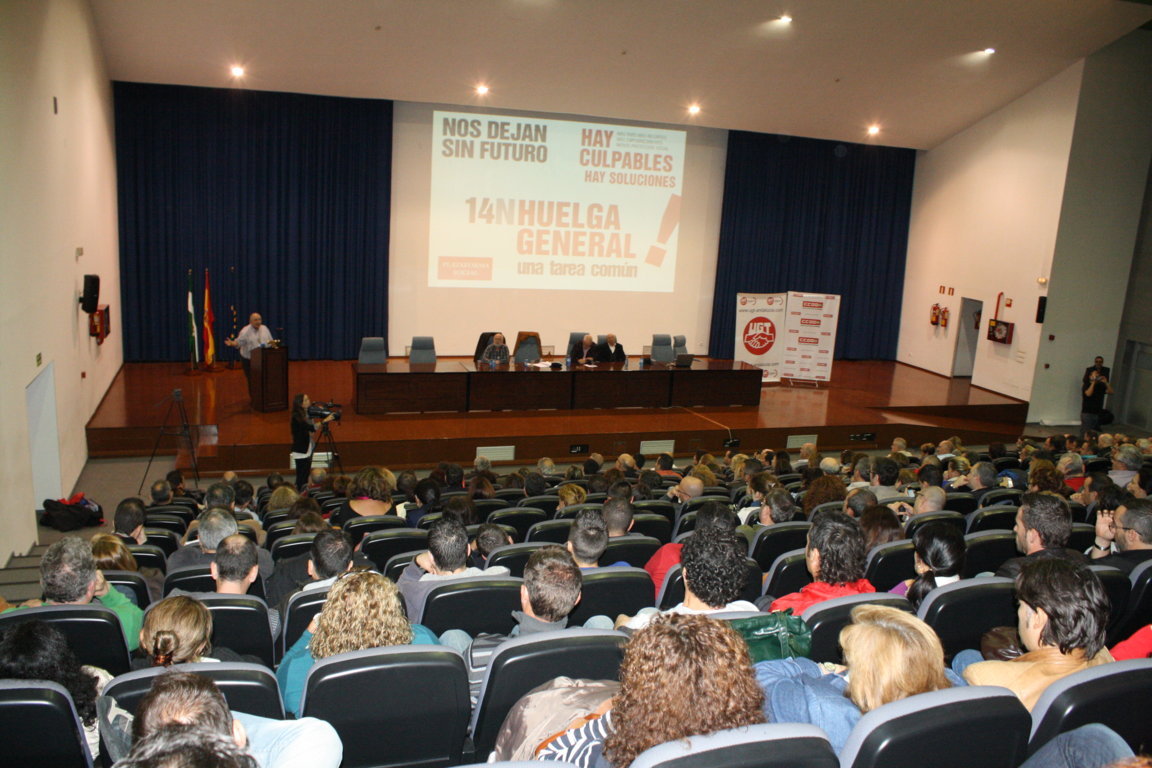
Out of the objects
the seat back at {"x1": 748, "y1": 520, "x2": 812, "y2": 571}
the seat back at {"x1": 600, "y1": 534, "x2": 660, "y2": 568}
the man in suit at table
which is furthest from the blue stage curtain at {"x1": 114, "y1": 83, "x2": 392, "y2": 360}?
the seat back at {"x1": 748, "y1": 520, "x2": 812, "y2": 571}

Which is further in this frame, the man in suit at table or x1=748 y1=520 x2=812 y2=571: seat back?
the man in suit at table

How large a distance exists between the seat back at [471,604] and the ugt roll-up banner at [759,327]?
33.4ft

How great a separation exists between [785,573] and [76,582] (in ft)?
9.44

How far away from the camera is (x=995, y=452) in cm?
800

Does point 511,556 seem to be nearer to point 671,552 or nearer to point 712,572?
point 671,552

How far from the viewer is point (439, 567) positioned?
3.49m

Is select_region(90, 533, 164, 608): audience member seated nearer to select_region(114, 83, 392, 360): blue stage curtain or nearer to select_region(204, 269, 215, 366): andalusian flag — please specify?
select_region(204, 269, 215, 366): andalusian flag

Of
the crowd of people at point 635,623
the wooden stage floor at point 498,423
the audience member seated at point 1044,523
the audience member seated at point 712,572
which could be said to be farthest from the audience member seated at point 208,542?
the wooden stage floor at point 498,423

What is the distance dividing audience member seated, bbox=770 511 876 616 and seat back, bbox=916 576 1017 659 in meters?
0.26

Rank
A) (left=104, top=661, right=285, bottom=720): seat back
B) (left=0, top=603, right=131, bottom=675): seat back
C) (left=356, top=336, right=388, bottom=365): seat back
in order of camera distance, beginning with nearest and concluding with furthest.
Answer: (left=104, top=661, right=285, bottom=720): seat back → (left=0, top=603, right=131, bottom=675): seat back → (left=356, top=336, right=388, bottom=365): seat back

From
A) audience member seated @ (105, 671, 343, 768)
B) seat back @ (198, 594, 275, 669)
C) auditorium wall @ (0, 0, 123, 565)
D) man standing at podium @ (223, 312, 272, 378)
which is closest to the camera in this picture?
audience member seated @ (105, 671, 343, 768)

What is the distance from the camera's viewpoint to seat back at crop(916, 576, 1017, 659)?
9.61 feet

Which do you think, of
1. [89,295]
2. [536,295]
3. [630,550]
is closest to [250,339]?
[89,295]

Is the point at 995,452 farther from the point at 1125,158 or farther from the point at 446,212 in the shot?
the point at 446,212
